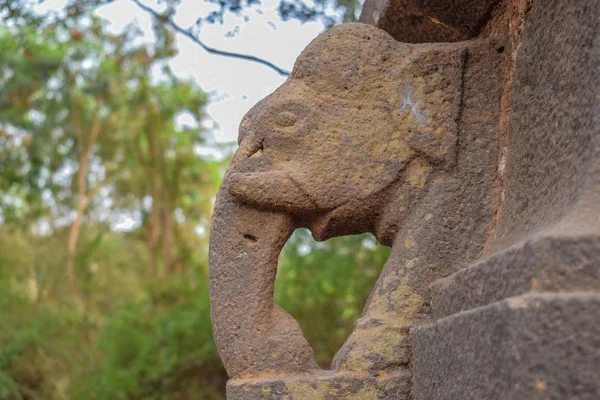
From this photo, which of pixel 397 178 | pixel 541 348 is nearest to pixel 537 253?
pixel 541 348

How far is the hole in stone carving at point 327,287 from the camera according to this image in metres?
7.77

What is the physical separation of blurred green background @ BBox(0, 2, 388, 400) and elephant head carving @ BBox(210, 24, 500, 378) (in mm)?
2456

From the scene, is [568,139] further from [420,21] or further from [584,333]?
[420,21]

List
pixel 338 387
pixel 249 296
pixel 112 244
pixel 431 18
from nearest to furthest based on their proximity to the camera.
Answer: pixel 338 387, pixel 249 296, pixel 431 18, pixel 112 244

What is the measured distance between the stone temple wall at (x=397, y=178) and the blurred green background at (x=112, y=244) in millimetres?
2480

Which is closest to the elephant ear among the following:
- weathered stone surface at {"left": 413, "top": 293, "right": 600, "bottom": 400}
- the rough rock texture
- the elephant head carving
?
the elephant head carving

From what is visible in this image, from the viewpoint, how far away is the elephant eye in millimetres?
2221

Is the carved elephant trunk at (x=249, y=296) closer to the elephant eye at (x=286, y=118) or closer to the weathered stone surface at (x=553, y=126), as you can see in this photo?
the elephant eye at (x=286, y=118)

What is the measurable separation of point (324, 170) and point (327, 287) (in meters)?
5.89

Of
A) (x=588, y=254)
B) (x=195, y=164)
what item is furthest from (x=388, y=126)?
(x=195, y=164)

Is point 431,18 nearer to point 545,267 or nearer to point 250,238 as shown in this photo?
point 250,238

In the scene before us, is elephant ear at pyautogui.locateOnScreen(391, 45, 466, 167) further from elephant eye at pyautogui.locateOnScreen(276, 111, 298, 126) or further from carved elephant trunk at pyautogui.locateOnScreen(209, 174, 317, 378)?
carved elephant trunk at pyautogui.locateOnScreen(209, 174, 317, 378)

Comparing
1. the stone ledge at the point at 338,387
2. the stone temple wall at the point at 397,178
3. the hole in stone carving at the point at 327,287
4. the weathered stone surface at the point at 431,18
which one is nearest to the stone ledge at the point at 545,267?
the stone temple wall at the point at 397,178

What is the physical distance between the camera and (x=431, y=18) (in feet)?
8.05
